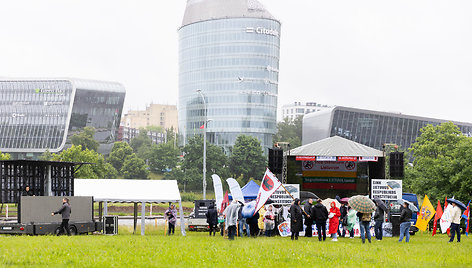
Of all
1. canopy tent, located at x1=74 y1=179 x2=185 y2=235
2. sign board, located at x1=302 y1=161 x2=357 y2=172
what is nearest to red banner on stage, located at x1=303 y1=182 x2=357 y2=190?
sign board, located at x1=302 y1=161 x2=357 y2=172

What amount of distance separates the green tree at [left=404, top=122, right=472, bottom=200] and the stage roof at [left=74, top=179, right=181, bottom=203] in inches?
834

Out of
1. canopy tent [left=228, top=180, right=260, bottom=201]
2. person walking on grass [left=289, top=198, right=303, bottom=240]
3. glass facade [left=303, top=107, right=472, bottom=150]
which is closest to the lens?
person walking on grass [left=289, top=198, right=303, bottom=240]

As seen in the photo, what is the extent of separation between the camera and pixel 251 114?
131875 millimetres

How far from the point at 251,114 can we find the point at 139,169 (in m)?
30.9

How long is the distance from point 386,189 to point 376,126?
273 ft

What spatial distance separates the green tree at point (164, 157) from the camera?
112 m

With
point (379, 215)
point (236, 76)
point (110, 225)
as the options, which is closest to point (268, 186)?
point (379, 215)

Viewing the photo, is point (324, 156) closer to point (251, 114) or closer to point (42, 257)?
point (42, 257)

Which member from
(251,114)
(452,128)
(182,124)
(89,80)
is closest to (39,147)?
(89,80)

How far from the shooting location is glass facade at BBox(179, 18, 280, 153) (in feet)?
428

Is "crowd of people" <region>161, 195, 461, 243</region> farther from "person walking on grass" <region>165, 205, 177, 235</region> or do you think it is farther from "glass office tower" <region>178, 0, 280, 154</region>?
"glass office tower" <region>178, 0, 280, 154</region>

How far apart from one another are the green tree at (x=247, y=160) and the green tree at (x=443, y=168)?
46099 mm

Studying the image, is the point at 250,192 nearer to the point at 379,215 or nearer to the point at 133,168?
the point at 379,215

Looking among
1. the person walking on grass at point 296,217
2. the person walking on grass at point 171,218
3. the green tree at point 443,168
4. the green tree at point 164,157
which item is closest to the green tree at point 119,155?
the green tree at point 164,157
